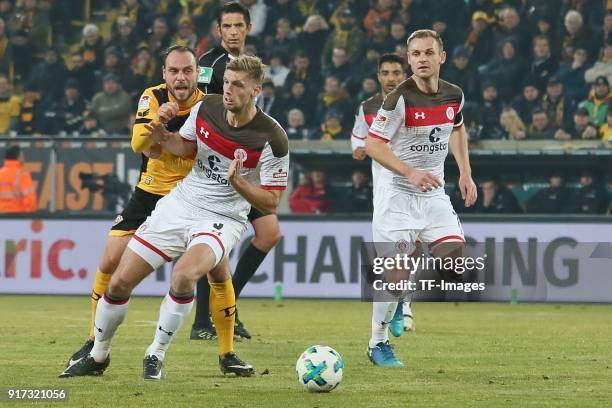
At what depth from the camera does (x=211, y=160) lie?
8094mm

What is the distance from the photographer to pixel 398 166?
351 inches

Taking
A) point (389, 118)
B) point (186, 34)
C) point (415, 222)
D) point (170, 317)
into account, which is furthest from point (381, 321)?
point (186, 34)

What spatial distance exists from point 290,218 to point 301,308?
1.67 m

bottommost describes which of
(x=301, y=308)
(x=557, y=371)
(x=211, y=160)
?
(x=301, y=308)

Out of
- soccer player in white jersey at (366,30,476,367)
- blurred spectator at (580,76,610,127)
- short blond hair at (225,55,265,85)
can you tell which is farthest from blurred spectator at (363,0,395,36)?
short blond hair at (225,55,265,85)

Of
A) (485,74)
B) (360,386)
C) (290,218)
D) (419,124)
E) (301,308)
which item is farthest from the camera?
(485,74)

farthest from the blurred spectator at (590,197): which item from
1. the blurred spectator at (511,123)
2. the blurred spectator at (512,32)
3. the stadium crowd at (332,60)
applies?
the blurred spectator at (512,32)

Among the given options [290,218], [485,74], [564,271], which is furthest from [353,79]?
[564,271]

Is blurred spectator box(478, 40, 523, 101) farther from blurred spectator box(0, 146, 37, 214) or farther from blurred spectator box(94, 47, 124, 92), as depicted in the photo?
blurred spectator box(0, 146, 37, 214)

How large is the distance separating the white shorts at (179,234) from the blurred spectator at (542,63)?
11560 millimetres

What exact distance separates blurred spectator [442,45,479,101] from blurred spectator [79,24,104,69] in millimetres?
5942

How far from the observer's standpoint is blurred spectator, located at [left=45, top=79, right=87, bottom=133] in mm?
19953

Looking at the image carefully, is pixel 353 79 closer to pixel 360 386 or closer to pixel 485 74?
pixel 485 74

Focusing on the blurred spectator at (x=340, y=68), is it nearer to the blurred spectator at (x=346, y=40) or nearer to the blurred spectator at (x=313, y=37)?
the blurred spectator at (x=346, y=40)
